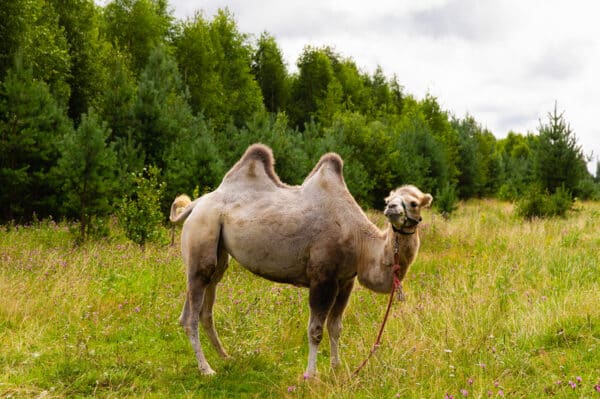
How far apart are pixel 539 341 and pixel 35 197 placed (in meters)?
13.8

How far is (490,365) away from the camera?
452 cm

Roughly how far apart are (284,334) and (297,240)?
6.33 ft

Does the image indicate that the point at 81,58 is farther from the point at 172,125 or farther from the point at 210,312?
the point at 210,312

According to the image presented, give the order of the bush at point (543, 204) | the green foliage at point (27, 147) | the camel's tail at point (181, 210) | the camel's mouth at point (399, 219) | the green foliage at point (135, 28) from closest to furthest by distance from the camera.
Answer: the camel's mouth at point (399, 219) < the camel's tail at point (181, 210) < the green foliage at point (27, 147) < the bush at point (543, 204) < the green foliage at point (135, 28)

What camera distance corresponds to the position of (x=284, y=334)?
243 inches

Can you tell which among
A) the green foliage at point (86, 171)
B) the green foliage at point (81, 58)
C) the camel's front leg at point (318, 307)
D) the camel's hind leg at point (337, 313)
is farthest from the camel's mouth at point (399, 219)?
the green foliage at point (81, 58)

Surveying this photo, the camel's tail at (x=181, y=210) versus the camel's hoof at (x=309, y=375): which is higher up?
the camel's tail at (x=181, y=210)

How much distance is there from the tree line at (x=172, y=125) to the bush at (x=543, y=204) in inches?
41.0

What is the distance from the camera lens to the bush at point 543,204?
17094 mm

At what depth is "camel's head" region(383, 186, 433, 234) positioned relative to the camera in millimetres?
3873

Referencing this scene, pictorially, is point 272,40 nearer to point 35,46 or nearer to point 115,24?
point 115,24

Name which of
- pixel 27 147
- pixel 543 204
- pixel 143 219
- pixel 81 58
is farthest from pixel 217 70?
pixel 143 219

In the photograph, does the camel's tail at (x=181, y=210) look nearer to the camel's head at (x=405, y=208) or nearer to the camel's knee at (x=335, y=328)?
the camel's knee at (x=335, y=328)

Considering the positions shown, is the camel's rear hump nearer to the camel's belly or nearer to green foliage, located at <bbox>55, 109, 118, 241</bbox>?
the camel's belly
